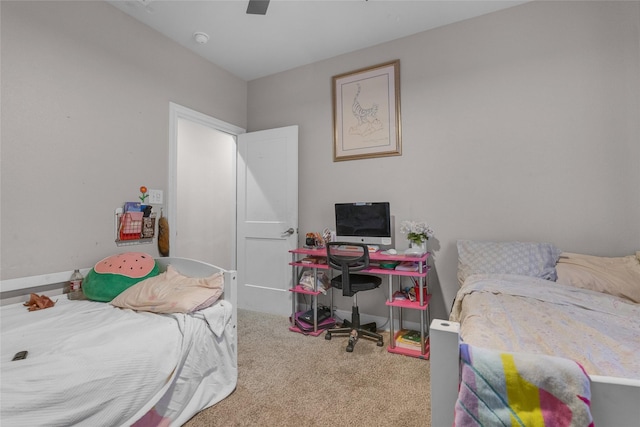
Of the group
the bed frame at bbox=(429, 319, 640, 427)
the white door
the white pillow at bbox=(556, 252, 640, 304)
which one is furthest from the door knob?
the bed frame at bbox=(429, 319, 640, 427)

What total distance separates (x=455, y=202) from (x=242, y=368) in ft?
7.24

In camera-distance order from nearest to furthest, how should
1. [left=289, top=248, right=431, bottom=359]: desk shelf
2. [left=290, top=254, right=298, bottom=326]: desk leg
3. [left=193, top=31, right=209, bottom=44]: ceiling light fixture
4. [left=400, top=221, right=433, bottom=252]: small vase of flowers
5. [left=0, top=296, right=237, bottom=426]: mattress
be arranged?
[left=0, top=296, right=237, bottom=426]: mattress, [left=289, top=248, right=431, bottom=359]: desk shelf, [left=400, top=221, right=433, bottom=252]: small vase of flowers, [left=193, top=31, right=209, bottom=44]: ceiling light fixture, [left=290, top=254, right=298, bottom=326]: desk leg

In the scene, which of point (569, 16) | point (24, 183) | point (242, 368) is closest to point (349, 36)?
point (569, 16)

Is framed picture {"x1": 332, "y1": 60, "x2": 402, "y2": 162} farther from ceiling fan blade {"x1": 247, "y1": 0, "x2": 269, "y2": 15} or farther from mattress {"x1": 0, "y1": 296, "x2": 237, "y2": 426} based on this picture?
mattress {"x1": 0, "y1": 296, "x2": 237, "y2": 426}

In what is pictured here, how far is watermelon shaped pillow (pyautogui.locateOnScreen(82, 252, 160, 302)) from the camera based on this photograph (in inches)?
74.3

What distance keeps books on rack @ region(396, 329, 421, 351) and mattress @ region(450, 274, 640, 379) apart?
2.42 feet

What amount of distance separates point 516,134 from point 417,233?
113 cm

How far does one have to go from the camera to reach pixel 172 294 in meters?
1.76

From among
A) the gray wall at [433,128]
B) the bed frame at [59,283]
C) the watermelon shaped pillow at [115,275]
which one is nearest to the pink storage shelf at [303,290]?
the gray wall at [433,128]

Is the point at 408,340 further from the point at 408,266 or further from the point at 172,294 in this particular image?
the point at 172,294

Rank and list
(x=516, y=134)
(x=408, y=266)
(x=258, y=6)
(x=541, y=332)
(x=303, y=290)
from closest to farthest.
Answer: (x=541, y=332) → (x=258, y=6) → (x=516, y=134) → (x=408, y=266) → (x=303, y=290)

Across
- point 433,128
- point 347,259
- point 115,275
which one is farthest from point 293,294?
point 433,128

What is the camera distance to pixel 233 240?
139 inches

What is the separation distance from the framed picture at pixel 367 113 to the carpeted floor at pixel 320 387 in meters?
1.84
